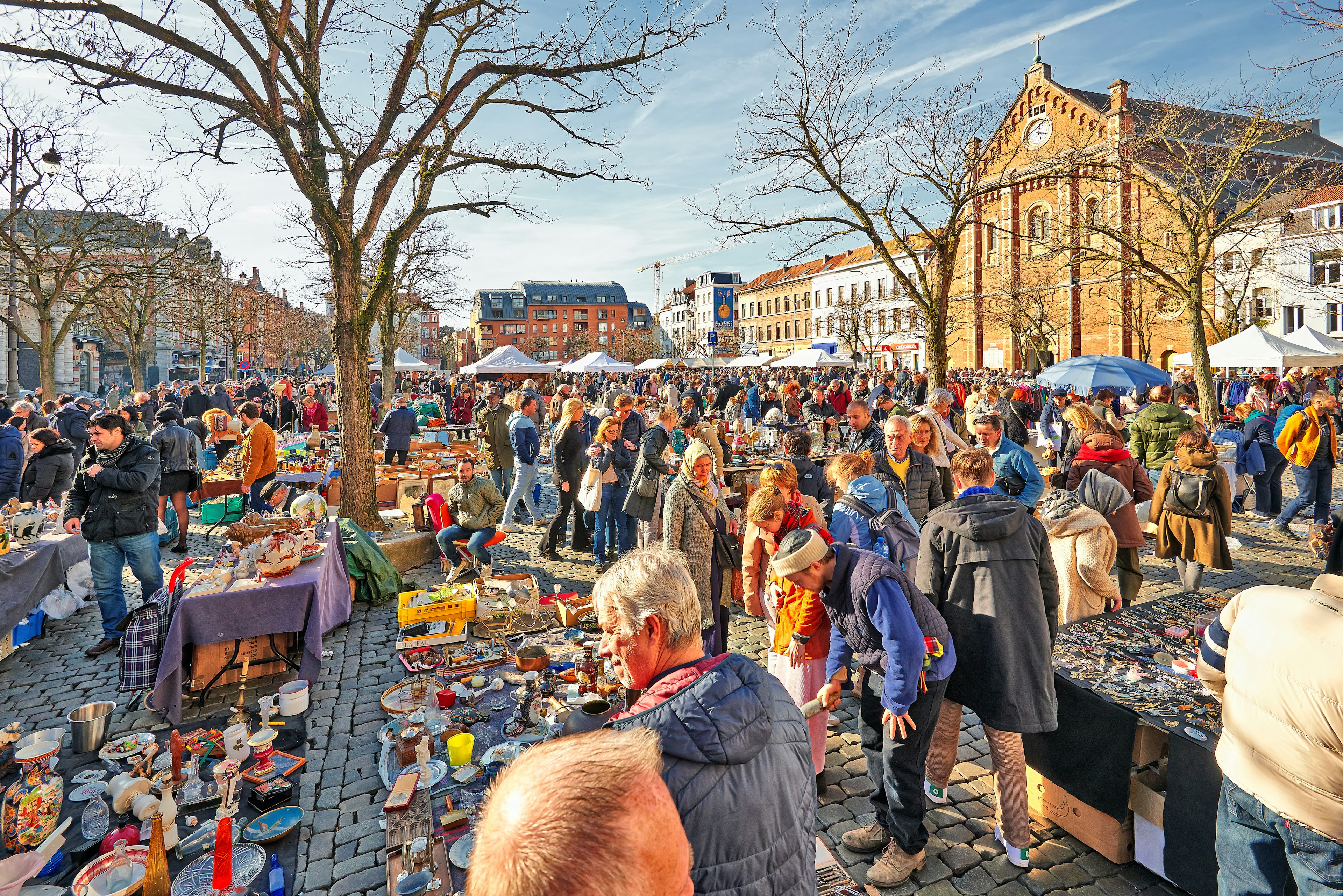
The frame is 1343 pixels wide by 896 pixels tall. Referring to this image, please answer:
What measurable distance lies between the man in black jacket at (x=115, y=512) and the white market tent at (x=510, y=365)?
13753mm

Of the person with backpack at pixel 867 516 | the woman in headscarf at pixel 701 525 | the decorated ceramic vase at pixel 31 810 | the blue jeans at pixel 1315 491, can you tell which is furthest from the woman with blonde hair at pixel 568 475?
the blue jeans at pixel 1315 491

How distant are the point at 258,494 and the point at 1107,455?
34.1 ft

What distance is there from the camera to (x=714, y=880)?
1.34 meters

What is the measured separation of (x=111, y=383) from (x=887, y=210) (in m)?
50.9

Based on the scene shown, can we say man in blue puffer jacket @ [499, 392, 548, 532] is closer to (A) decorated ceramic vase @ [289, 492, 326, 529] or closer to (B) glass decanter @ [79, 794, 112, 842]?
(A) decorated ceramic vase @ [289, 492, 326, 529]

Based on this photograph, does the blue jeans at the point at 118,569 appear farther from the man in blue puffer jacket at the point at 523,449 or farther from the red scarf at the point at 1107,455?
the red scarf at the point at 1107,455

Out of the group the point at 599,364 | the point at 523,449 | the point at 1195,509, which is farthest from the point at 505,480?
the point at 599,364

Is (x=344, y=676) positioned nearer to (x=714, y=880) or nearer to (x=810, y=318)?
(x=714, y=880)

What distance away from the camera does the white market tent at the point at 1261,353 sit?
41.9 feet

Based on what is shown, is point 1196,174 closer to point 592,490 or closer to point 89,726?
point 592,490

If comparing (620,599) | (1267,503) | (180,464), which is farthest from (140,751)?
(1267,503)

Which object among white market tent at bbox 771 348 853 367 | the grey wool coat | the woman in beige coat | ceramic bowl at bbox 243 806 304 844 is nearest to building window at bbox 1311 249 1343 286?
white market tent at bbox 771 348 853 367

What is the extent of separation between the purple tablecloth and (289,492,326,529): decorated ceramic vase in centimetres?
55

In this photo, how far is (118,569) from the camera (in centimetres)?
566
